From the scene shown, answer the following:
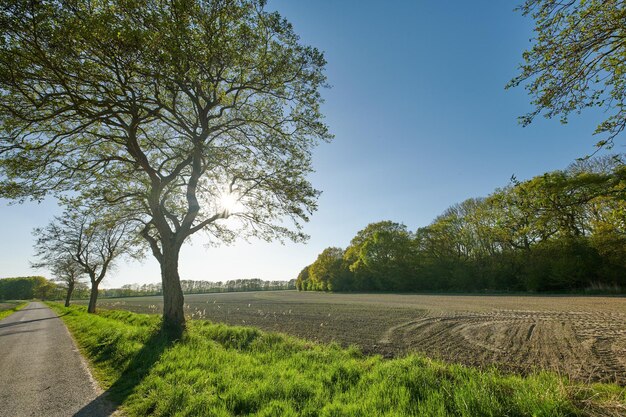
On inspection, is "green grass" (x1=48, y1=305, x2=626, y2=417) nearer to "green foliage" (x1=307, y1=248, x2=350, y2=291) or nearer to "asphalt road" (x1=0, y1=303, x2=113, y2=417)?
"asphalt road" (x1=0, y1=303, x2=113, y2=417)

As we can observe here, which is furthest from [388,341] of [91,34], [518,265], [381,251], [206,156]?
[381,251]

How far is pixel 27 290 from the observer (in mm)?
126500

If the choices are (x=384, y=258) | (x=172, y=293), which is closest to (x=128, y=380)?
(x=172, y=293)

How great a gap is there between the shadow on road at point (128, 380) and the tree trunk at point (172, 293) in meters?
2.33

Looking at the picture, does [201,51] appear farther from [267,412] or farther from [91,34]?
[267,412]

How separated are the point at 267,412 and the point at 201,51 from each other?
926cm

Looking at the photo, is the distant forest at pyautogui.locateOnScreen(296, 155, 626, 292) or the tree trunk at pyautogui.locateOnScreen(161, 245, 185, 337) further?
the tree trunk at pyautogui.locateOnScreen(161, 245, 185, 337)

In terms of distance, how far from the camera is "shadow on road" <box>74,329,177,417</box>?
5.63 metres

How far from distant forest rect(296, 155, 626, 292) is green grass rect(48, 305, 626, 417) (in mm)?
4253

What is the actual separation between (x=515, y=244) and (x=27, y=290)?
173 meters

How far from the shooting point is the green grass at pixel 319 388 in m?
4.43

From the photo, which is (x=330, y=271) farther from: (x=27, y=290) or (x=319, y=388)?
(x=27, y=290)

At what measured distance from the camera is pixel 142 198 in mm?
16250

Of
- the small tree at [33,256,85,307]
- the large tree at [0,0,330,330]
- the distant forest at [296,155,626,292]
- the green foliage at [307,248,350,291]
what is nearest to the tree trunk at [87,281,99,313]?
the small tree at [33,256,85,307]
